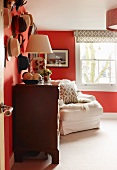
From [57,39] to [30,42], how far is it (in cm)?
266

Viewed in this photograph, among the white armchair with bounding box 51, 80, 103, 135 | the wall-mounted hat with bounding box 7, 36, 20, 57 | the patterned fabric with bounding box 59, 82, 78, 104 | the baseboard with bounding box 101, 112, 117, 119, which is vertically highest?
the wall-mounted hat with bounding box 7, 36, 20, 57

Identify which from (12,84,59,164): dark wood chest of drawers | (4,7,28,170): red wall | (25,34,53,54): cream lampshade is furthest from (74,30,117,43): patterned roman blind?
(12,84,59,164): dark wood chest of drawers

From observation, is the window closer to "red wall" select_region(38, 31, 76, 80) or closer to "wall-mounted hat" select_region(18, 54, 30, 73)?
"red wall" select_region(38, 31, 76, 80)

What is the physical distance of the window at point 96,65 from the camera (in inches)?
238

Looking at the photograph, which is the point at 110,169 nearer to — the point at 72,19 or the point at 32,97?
the point at 32,97

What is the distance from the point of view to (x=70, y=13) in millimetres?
4152

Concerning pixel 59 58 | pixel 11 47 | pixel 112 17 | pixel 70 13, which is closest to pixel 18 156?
pixel 11 47

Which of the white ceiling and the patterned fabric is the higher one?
the white ceiling

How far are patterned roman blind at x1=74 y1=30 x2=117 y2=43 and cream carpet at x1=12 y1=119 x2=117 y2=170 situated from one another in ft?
7.20

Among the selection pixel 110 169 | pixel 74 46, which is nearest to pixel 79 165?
pixel 110 169

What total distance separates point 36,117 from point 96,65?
→ 3.33 m

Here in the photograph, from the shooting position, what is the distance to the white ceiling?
3500mm

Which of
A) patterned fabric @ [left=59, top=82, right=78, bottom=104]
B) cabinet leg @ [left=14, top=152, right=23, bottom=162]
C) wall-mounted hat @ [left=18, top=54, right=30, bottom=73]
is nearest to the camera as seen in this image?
cabinet leg @ [left=14, top=152, right=23, bottom=162]

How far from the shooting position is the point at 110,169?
2980mm
